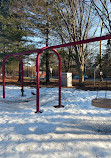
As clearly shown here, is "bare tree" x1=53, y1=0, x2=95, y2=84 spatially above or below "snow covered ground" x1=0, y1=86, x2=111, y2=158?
above

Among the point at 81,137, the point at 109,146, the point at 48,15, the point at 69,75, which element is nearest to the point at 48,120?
the point at 81,137

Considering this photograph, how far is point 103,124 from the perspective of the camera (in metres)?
3.28

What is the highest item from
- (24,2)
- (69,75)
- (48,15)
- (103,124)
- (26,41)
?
(24,2)

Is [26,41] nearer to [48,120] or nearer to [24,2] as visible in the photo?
[24,2]

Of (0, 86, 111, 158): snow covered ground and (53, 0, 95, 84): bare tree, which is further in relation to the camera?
(53, 0, 95, 84): bare tree

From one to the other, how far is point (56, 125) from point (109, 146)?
134 centimetres

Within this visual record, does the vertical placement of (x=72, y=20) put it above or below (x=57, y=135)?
above

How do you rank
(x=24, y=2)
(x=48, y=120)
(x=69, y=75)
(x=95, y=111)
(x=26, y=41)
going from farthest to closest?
(x=26, y=41), (x=69, y=75), (x=24, y=2), (x=95, y=111), (x=48, y=120)

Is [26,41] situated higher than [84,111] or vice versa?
[26,41]

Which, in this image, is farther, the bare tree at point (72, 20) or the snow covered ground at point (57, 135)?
the bare tree at point (72, 20)

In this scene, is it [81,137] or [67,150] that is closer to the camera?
[67,150]

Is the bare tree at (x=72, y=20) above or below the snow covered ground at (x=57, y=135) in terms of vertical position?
above

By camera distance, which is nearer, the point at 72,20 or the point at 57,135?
the point at 57,135

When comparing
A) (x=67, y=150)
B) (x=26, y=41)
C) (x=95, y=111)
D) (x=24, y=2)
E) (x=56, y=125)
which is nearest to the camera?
(x=67, y=150)
